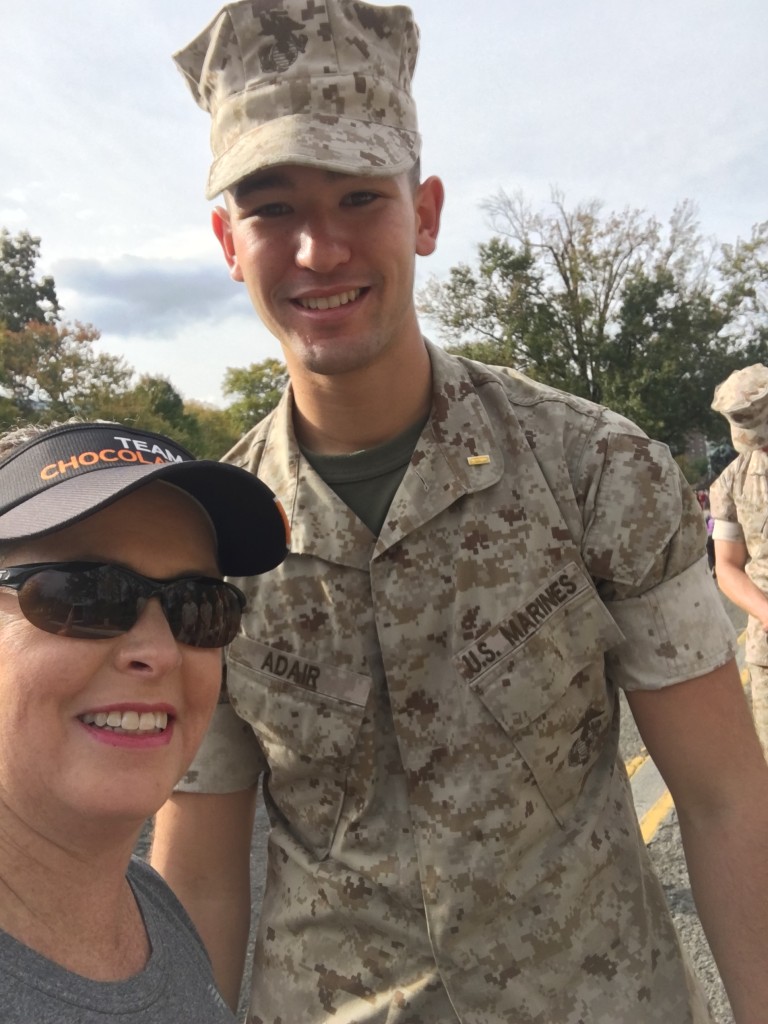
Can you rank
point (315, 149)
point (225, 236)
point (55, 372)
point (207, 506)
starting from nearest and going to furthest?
point (207, 506) < point (315, 149) < point (225, 236) < point (55, 372)

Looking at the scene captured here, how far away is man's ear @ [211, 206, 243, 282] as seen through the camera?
188 centimetres

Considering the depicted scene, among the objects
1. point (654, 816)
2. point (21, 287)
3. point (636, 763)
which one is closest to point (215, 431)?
point (21, 287)

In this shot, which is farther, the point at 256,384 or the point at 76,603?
the point at 256,384

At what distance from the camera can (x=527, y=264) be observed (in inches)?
1081

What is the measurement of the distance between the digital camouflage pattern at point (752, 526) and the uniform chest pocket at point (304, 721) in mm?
3265

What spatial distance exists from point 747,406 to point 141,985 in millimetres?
4200

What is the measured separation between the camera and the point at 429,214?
195 cm

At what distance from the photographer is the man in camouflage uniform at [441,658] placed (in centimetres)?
163

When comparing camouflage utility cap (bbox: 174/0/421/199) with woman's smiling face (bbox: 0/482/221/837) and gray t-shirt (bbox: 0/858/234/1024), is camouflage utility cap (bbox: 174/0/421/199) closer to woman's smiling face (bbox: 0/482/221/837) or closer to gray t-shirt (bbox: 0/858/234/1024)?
woman's smiling face (bbox: 0/482/221/837)

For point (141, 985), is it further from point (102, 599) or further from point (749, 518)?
point (749, 518)

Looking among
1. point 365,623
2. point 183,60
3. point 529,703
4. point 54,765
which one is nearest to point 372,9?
point 183,60

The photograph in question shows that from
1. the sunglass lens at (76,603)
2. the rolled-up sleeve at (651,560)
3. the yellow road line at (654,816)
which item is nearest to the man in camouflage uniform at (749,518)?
the yellow road line at (654,816)

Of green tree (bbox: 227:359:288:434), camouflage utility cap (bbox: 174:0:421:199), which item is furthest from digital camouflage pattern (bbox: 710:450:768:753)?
green tree (bbox: 227:359:288:434)

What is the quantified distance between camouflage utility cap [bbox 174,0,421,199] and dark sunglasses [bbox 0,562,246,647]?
0.80 m
